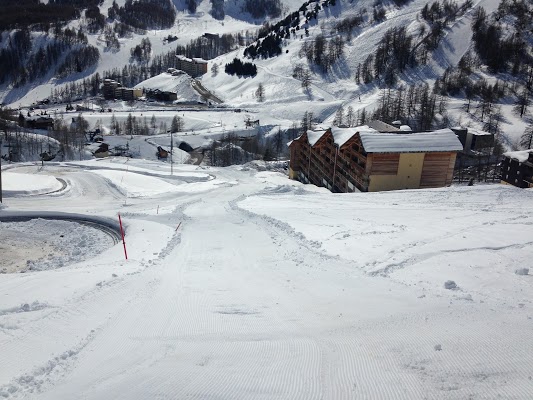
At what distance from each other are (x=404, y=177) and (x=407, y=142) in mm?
2992

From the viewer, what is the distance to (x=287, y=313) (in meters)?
9.23

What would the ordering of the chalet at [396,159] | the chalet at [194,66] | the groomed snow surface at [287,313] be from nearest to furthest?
the groomed snow surface at [287,313] < the chalet at [396,159] < the chalet at [194,66]

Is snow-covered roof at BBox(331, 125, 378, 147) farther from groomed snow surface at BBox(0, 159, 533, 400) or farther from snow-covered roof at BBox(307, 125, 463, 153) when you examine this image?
groomed snow surface at BBox(0, 159, 533, 400)

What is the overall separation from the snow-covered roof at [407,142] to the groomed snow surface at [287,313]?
1461 cm

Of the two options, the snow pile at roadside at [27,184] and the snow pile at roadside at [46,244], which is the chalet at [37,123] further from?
the snow pile at roadside at [46,244]

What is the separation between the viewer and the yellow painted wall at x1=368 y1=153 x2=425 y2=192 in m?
34.0

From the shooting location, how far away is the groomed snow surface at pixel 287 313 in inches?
253

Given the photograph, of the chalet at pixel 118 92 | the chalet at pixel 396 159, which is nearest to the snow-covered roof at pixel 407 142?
the chalet at pixel 396 159

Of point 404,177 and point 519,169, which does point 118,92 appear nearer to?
point 404,177

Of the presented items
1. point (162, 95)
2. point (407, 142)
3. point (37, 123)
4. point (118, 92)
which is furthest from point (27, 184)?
point (118, 92)

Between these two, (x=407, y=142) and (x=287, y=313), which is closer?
(x=287, y=313)

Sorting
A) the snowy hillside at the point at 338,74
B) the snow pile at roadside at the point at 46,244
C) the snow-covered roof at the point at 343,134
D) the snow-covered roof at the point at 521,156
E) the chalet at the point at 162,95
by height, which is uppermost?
the snowy hillside at the point at 338,74

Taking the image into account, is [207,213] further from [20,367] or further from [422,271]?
[20,367]

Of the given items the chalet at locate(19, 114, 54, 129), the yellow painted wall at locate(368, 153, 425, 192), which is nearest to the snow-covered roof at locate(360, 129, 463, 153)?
the yellow painted wall at locate(368, 153, 425, 192)
